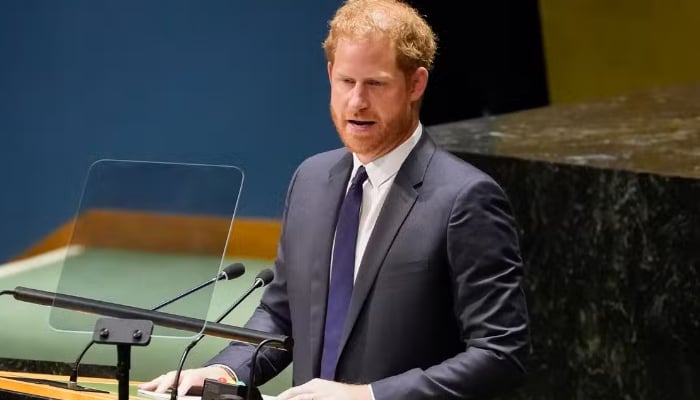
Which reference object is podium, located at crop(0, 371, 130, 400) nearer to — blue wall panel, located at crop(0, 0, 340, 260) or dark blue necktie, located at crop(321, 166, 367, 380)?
dark blue necktie, located at crop(321, 166, 367, 380)

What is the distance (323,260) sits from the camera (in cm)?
207

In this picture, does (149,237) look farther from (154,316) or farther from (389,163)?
(389,163)

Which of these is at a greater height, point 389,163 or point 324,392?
point 389,163

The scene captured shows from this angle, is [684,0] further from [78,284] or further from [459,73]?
[78,284]

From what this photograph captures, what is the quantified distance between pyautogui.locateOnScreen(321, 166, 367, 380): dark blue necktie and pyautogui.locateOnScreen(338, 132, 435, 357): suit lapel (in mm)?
27

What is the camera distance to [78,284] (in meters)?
1.89

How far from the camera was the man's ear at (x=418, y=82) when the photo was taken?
200 centimetres

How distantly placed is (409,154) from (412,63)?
0.16 m

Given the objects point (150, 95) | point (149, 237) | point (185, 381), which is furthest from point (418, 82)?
point (150, 95)

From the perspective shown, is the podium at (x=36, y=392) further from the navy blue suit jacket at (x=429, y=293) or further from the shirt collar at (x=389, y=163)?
the shirt collar at (x=389, y=163)

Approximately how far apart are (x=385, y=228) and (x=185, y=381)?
1.30 feet

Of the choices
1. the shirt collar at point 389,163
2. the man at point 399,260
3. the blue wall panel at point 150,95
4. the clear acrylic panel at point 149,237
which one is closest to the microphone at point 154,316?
the clear acrylic panel at point 149,237

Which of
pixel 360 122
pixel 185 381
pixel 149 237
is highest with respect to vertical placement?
pixel 360 122

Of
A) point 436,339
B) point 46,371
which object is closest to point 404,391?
point 436,339
